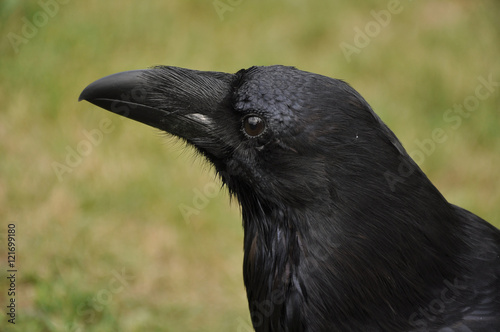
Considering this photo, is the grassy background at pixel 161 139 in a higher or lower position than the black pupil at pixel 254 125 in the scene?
higher

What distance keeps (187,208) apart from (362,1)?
3.65m

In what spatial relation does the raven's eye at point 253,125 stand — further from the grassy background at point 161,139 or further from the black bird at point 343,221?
the grassy background at point 161,139

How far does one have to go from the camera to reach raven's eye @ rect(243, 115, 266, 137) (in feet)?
8.40

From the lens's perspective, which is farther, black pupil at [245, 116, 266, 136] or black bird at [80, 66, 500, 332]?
black pupil at [245, 116, 266, 136]

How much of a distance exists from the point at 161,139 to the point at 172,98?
9.71 ft

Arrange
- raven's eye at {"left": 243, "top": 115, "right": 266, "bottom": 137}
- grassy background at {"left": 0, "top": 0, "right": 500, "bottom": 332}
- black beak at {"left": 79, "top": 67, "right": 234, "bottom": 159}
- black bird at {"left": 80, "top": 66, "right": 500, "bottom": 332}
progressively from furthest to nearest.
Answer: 1. grassy background at {"left": 0, "top": 0, "right": 500, "bottom": 332}
2. black beak at {"left": 79, "top": 67, "right": 234, "bottom": 159}
3. raven's eye at {"left": 243, "top": 115, "right": 266, "bottom": 137}
4. black bird at {"left": 80, "top": 66, "right": 500, "bottom": 332}

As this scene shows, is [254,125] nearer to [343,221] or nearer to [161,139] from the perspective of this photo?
[343,221]

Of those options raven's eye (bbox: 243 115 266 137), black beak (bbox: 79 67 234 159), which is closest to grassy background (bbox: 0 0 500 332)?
black beak (bbox: 79 67 234 159)

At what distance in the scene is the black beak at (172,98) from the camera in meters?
2.73

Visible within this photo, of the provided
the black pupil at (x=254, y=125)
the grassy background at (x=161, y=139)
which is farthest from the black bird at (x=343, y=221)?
the grassy background at (x=161, y=139)

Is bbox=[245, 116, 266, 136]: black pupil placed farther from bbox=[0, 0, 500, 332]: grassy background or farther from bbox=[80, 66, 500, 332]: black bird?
bbox=[0, 0, 500, 332]: grassy background

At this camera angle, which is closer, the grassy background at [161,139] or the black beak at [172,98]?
the black beak at [172,98]

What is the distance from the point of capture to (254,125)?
8.45 ft

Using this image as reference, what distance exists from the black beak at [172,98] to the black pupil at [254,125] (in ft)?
0.54
